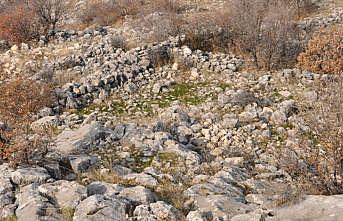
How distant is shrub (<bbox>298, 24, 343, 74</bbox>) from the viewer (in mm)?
11766

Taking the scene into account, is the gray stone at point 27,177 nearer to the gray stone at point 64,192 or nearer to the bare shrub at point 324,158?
the gray stone at point 64,192

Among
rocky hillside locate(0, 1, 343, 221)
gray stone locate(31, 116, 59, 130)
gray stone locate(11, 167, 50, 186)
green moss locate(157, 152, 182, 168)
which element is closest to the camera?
rocky hillside locate(0, 1, 343, 221)

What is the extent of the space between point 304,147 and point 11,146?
4.83 metres

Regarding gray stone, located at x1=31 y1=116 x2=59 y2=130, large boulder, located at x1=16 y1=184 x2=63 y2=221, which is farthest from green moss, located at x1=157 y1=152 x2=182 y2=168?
gray stone, located at x1=31 y1=116 x2=59 y2=130

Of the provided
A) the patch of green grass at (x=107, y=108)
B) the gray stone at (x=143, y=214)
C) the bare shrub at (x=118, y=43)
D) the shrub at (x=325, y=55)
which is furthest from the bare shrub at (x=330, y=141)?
the bare shrub at (x=118, y=43)

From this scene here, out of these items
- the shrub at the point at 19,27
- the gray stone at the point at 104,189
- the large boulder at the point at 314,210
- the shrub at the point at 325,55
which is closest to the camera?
the large boulder at the point at 314,210

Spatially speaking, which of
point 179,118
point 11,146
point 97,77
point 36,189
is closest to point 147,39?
point 97,77

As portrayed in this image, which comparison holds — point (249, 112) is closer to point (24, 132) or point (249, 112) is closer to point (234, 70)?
point (234, 70)

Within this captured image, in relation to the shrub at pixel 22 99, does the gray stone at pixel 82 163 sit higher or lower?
lower

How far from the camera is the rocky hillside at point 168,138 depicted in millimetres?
6367

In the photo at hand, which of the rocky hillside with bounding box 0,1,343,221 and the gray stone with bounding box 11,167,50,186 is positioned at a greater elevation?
the gray stone with bounding box 11,167,50,186

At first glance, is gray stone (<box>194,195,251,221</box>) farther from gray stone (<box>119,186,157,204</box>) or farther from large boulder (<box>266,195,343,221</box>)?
gray stone (<box>119,186,157,204</box>)

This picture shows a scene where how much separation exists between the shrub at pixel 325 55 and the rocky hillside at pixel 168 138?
0.67 feet

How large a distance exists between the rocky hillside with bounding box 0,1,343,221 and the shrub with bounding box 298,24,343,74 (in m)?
0.20
